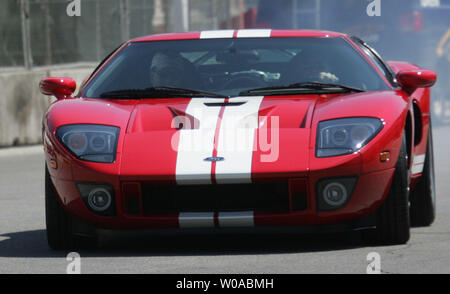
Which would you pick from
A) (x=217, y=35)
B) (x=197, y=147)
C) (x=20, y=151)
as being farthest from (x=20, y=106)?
(x=197, y=147)

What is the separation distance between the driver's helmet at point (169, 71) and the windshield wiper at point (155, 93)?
0.12m

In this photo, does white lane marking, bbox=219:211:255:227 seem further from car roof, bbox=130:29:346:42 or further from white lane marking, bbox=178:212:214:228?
car roof, bbox=130:29:346:42

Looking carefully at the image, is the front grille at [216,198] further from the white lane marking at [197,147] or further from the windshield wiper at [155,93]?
the windshield wiper at [155,93]

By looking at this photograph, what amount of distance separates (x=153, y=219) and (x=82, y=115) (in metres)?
0.73

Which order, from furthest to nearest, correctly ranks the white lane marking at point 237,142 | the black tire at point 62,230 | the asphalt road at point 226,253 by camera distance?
the black tire at point 62,230 < the white lane marking at point 237,142 < the asphalt road at point 226,253

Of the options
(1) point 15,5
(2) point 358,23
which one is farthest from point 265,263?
(2) point 358,23


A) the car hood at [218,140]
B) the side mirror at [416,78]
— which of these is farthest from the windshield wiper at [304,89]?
the side mirror at [416,78]

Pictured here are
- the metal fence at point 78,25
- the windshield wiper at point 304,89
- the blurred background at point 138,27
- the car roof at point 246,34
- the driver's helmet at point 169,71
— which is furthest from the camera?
the metal fence at point 78,25

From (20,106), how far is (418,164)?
7590 millimetres

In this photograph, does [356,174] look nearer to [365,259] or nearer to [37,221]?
[365,259]

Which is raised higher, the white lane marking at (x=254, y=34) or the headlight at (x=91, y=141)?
the white lane marking at (x=254, y=34)

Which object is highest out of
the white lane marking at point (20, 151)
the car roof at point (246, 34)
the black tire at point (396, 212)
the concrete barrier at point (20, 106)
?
the car roof at point (246, 34)

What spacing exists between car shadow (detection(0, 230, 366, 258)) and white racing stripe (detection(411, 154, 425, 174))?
575 millimetres

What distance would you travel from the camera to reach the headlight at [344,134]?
18.6 ft
